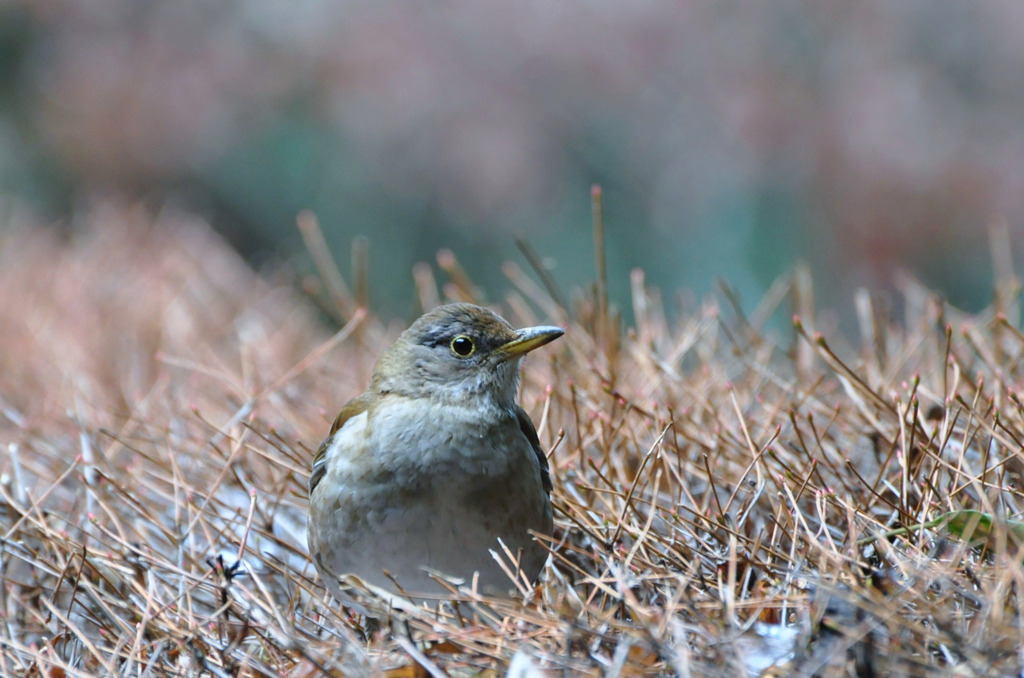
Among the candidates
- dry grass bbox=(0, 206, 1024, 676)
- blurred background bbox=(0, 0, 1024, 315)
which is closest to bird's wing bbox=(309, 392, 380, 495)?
dry grass bbox=(0, 206, 1024, 676)

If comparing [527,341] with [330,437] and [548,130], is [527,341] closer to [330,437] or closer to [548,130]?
[330,437]

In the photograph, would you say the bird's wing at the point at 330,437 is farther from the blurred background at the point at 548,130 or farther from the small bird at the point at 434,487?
the blurred background at the point at 548,130

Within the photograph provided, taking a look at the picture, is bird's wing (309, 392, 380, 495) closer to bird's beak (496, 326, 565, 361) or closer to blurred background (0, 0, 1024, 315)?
bird's beak (496, 326, 565, 361)

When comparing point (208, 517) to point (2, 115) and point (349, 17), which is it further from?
point (2, 115)

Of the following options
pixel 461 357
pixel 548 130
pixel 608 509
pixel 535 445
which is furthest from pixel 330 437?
pixel 548 130

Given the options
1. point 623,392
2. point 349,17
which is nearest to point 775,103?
point 349,17
